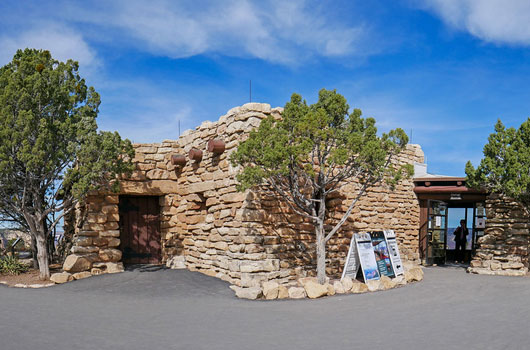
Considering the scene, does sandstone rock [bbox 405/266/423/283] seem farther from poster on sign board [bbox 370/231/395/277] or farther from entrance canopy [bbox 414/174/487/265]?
entrance canopy [bbox 414/174/487/265]

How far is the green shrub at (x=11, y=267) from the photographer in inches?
457

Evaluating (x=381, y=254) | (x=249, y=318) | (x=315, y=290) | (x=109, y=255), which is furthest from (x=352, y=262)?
(x=109, y=255)

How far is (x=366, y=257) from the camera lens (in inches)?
390

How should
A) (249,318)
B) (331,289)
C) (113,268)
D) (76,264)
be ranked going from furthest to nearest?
1. (113,268)
2. (76,264)
3. (331,289)
4. (249,318)

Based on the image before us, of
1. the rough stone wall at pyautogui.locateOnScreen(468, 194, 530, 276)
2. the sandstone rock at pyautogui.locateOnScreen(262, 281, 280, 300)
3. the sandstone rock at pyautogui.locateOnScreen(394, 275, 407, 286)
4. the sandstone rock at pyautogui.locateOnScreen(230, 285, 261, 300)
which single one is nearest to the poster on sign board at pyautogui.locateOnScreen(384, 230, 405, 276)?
the sandstone rock at pyautogui.locateOnScreen(394, 275, 407, 286)

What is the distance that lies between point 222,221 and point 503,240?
8.09 meters

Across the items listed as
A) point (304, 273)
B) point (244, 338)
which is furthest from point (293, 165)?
point (244, 338)

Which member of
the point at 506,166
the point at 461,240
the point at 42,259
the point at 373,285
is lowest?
the point at 373,285

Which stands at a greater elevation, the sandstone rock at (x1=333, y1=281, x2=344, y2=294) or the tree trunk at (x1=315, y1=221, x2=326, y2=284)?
the tree trunk at (x1=315, y1=221, x2=326, y2=284)

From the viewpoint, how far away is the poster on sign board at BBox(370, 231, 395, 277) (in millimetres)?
10203

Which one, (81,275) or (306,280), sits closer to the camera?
(306,280)

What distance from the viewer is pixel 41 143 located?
9938 millimetres

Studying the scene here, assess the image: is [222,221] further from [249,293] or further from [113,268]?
[113,268]

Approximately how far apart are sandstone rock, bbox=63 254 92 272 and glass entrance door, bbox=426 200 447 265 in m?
10.5
